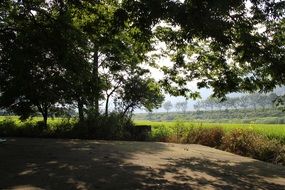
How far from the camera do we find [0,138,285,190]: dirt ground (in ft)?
23.6

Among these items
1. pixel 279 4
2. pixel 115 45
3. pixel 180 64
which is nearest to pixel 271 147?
pixel 180 64

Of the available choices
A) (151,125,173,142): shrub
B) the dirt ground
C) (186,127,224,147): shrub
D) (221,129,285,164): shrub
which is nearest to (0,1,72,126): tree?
the dirt ground

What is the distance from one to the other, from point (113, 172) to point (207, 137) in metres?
13.4

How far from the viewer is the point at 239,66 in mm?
15734

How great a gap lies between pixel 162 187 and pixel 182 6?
3572 mm

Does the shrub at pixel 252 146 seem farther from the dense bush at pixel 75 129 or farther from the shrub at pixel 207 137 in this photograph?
the dense bush at pixel 75 129

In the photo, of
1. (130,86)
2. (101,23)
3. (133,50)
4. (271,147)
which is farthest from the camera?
(130,86)

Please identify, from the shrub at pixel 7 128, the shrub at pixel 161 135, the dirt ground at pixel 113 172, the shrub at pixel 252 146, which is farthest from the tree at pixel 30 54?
the shrub at pixel 252 146

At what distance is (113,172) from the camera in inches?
328

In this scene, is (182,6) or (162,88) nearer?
(182,6)

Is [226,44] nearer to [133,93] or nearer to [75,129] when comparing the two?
[75,129]

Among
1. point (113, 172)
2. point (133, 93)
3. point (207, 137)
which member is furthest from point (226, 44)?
point (133, 93)

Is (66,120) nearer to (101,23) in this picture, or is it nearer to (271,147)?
(101,23)

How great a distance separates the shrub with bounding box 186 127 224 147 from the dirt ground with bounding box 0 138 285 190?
337 inches
